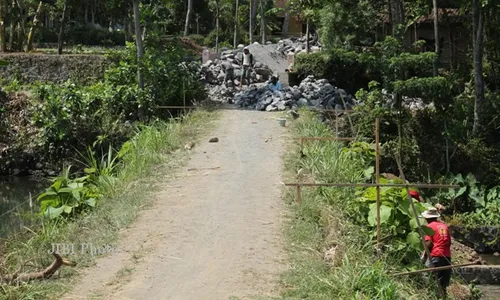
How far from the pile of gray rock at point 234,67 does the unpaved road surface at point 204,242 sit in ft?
32.2

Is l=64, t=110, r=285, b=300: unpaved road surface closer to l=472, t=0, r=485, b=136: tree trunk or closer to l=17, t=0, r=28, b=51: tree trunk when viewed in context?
l=472, t=0, r=485, b=136: tree trunk

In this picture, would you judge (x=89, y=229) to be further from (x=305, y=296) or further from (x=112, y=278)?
(x=305, y=296)

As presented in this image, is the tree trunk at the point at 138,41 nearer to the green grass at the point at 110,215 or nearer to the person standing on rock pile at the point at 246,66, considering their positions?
the green grass at the point at 110,215

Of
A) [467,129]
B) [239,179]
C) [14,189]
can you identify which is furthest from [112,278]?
[467,129]

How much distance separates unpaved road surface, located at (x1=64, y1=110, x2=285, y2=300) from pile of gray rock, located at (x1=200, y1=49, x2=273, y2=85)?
983 cm

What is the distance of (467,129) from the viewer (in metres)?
19.5

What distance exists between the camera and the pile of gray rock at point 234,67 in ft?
75.5

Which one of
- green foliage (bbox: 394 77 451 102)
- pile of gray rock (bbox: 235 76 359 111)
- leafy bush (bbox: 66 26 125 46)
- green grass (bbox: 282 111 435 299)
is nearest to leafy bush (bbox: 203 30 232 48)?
leafy bush (bbox: 66 26 125 46)

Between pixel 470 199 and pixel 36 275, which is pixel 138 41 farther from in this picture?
pixel 36 275

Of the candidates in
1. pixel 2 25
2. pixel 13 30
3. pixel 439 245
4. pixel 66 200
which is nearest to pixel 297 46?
pixel 13 30

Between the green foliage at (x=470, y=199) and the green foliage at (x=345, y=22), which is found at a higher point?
the green foliage at (x=345, y=22)

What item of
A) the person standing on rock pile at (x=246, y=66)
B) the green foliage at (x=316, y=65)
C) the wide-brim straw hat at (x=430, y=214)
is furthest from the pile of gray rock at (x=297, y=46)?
the wide-brim straw hat at (x=430, y=214)

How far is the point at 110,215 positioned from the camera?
988 centimetres

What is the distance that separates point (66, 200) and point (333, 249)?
4084mm
